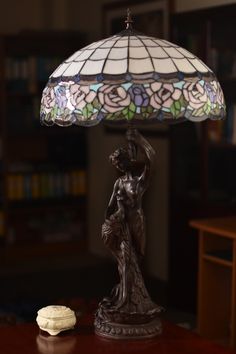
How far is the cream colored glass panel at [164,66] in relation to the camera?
1.90 m

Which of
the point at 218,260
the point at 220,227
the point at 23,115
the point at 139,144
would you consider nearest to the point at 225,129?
the point at 220,227

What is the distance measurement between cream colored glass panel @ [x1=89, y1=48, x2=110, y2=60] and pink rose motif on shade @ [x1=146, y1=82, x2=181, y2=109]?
7.3 inches

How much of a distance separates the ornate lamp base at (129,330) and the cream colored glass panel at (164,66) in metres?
0.72

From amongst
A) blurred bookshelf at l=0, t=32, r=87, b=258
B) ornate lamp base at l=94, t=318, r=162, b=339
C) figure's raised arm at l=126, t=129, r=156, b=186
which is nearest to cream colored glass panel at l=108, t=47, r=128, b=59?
figure's raised arm at l=126, t=129, r=156, b=186

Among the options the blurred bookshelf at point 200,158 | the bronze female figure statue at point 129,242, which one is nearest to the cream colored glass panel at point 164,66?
the bronze female figure statue at point 129,242

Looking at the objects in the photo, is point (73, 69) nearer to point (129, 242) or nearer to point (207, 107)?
point (207, 107)

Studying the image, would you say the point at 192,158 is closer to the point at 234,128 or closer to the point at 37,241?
the point at 234,128

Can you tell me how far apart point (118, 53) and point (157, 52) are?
11 centimetres

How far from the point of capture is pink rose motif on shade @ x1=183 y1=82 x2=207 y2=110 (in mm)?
1899

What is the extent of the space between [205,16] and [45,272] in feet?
8.29

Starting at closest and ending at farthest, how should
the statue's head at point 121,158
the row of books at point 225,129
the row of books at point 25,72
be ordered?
the statue's head at point 121,158 < the row of books at point 225,129 < the row of books at point 25,72

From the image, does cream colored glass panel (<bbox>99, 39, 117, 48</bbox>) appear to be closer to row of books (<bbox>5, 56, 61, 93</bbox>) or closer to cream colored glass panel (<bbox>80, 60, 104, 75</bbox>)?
cream colored glass panel (<bbox>80, 60, 104, 75</bbox>)

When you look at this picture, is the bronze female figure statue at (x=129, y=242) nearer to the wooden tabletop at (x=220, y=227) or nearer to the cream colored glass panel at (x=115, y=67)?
the cream colored glass panel at (x=115, y=67)

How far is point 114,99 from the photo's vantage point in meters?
1.85
